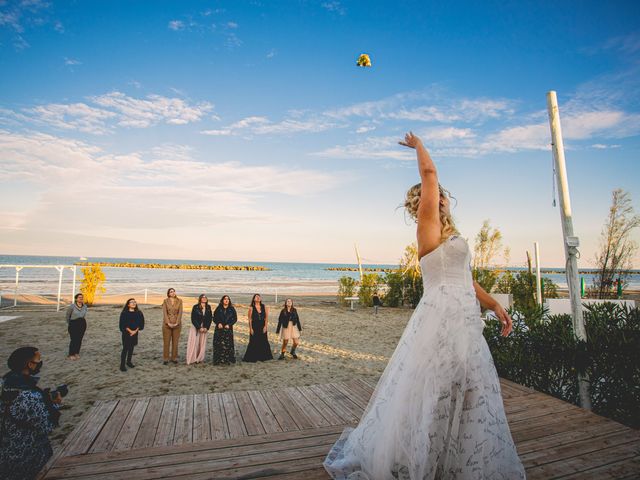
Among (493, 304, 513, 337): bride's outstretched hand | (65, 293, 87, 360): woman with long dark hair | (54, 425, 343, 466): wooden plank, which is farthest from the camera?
(65, 293, 87, 360): woman with long dark hair

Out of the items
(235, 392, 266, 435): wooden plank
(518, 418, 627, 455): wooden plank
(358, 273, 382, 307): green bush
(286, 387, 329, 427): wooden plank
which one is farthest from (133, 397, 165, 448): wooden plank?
(358, 273, 382, 307): green bush

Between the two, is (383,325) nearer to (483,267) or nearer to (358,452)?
(483,267)

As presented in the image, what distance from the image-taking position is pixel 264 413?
4176mm

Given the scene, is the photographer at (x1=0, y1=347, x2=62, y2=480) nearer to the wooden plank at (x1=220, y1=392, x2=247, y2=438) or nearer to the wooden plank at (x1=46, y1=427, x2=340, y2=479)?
the wooden plank at (x1=46, y1=427, x2=340, y2=479)

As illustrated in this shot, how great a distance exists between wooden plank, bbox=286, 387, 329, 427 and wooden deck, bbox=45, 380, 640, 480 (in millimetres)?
13

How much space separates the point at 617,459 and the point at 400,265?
18.8 meters

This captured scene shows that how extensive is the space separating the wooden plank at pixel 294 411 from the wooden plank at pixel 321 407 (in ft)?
0.69

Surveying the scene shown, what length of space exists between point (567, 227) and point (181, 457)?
209 inches

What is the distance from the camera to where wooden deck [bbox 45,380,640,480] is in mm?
2820

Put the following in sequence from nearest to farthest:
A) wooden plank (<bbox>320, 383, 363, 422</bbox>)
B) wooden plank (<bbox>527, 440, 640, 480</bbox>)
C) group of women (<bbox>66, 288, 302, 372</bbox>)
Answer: wooden plank (<bbox>527, 440, 640, 480</bbox>) < wooden plank (<bbox>320, 383, 363, 422</bbox>) < group of women (<bbox>66, 288, 302, 372</bbox>)

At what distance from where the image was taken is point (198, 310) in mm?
9258

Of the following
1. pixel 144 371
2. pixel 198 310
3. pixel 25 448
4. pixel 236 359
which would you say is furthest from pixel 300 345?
pixel 25 448

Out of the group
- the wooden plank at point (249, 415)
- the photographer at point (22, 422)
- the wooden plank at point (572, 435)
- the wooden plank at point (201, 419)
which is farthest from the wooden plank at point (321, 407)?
the photographer at point (22, 422)

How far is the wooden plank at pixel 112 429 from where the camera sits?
3293 mm
